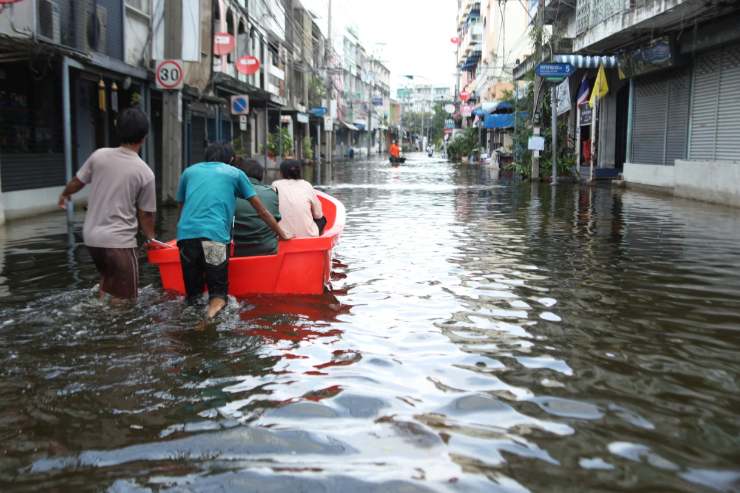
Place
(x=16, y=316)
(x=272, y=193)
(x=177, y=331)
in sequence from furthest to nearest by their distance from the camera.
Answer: (x=272, y=193), (x=16, y=316), (x=177, y=331)

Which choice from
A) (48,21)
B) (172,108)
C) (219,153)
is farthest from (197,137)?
(219,153)

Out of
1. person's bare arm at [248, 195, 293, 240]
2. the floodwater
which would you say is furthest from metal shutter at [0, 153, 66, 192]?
person's bare arm at [248, 195, 293, 240]

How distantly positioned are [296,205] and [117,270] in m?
2.17

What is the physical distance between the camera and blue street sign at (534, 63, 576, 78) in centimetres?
2145

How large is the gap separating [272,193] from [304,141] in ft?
142

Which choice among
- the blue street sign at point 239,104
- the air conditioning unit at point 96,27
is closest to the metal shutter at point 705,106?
the air conditioning unit at point 96,27

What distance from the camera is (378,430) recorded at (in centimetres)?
359

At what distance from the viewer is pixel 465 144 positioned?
5803cm

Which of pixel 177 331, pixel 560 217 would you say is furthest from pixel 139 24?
pixel 177 331

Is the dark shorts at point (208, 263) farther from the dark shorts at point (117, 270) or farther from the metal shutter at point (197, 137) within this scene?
the metal shutter at point (197, 137)

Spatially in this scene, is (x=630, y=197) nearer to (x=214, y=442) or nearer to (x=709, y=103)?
(x=709, y=103)

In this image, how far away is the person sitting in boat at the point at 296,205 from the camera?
7.55 m

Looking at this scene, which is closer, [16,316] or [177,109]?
[16,316]

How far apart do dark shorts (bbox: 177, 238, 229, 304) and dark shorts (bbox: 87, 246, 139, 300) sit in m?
0.40
